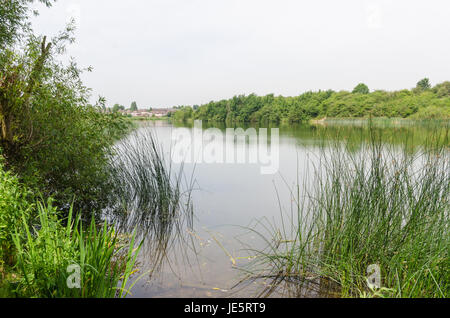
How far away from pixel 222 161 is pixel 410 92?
32.4 m

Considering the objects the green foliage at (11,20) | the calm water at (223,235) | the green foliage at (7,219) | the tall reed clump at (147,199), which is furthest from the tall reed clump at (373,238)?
the green foliage at (11,20)

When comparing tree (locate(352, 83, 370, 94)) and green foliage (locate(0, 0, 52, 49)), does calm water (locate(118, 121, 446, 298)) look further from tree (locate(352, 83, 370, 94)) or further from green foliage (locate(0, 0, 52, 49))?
tree (locate(352, 83, 370, 94))

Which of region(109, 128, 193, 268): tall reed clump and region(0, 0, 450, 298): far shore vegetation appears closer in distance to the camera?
region(0, 0, 450, 298): far shore vegetation

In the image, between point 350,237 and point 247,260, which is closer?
point 350,237

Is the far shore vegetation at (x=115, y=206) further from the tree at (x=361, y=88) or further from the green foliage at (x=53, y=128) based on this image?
the tree at (x=361, y=88)

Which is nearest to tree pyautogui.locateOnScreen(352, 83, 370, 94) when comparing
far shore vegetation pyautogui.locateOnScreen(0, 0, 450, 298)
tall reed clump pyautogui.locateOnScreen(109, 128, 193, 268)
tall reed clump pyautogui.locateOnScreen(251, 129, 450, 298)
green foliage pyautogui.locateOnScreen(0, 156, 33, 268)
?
far shore vegetation pyautogui.locateOnScreen(0, 0, 450, 298)

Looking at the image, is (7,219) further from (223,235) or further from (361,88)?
(361,88)

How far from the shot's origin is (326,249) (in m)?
2.63

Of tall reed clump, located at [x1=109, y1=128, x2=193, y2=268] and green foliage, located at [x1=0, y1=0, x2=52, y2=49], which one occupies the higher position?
green foliage, located at [x1=0, y1=0, x2=52, y2=49]

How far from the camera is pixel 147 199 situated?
4.45m

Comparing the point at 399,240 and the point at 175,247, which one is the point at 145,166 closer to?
the point at 175,247

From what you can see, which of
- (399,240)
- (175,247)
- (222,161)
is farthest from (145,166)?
(222,161)

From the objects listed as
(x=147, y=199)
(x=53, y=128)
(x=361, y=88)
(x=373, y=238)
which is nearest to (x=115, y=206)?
(x=147, y=199)

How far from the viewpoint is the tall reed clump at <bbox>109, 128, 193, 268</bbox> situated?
12.8 ft
